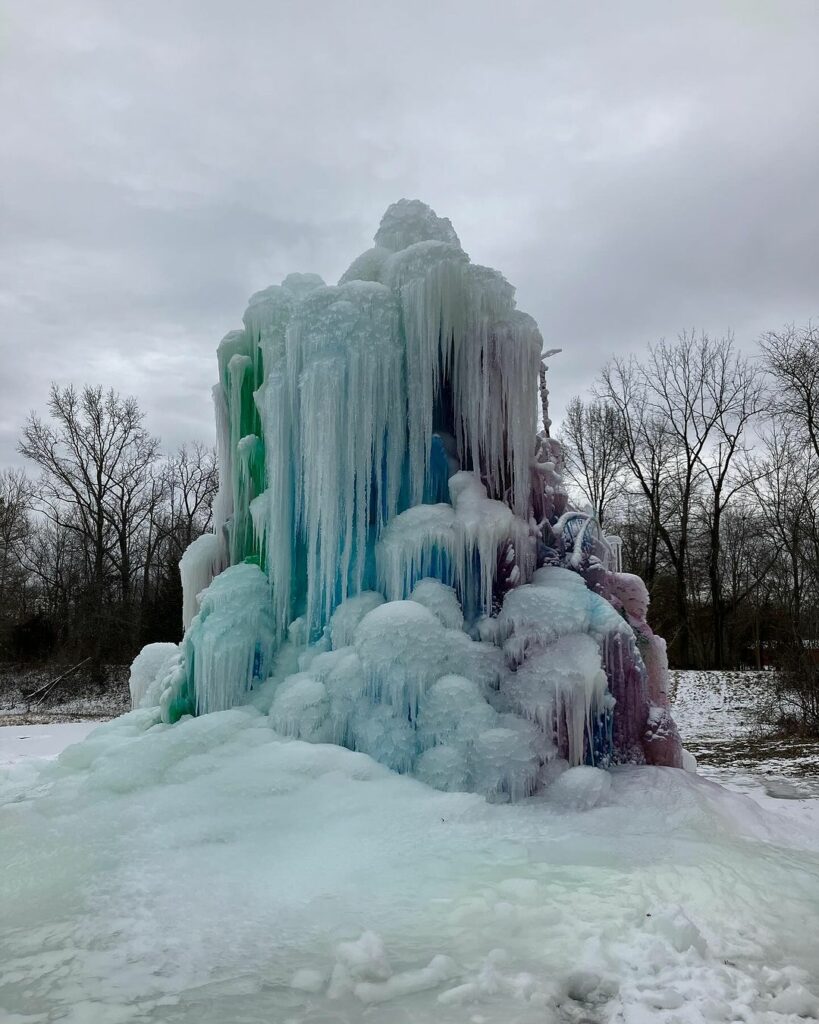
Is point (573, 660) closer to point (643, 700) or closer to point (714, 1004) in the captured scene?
point (643, 700)

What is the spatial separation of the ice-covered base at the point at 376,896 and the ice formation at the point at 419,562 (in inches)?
17.3

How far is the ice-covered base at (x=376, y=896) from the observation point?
255cm

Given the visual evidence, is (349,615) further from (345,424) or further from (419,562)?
(345,424)

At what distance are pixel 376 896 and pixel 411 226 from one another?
19.7 ft

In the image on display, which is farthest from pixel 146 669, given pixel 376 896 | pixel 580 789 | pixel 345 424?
pixel 376 896

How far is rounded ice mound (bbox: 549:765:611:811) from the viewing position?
4703mm

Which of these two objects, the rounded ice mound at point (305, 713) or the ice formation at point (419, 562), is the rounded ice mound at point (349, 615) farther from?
the rounded ice mound at point (305, 713)

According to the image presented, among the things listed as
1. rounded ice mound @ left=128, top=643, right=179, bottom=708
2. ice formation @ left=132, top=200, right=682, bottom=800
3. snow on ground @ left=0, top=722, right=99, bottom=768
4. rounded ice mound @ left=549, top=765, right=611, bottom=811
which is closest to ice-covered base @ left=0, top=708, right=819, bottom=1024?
rounded ice mound @ left=549, top=765, right=611, bottom=811

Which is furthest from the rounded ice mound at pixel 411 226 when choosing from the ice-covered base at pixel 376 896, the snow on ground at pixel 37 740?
the snow on ground at pixel 37 740

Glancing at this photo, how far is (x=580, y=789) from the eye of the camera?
15.6 ft

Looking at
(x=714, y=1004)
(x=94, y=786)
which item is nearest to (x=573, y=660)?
(x=714, y=1004)

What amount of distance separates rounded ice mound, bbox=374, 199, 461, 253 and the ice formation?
0.07ft

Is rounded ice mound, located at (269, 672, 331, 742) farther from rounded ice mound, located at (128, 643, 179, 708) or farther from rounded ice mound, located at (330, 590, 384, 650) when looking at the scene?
rounded ice mound, located at (128, 643, 179, 708)

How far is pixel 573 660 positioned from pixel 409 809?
66.0 inches
